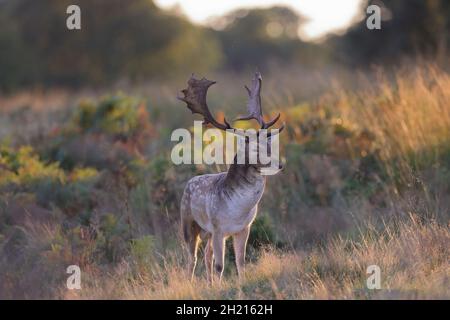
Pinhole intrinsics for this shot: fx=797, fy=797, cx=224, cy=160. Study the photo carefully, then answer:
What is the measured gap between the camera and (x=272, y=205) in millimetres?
12766

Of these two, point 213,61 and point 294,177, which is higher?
point 213,61

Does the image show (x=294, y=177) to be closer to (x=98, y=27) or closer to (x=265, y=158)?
(x=265, y=158)

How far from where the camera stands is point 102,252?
34.5ft

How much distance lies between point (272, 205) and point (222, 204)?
13.7 feet

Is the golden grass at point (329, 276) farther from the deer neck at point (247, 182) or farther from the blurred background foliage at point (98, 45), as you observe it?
the blurred background foliage at point (98, 45)

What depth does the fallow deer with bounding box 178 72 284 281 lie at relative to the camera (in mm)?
8555

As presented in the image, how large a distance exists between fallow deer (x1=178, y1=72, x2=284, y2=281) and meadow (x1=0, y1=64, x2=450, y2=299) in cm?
32
